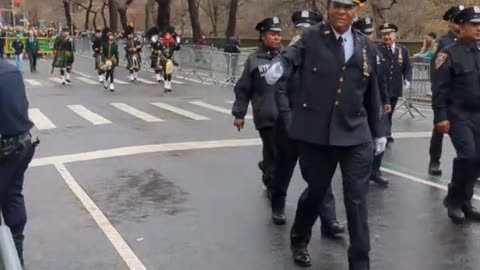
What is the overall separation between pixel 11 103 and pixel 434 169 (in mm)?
6071

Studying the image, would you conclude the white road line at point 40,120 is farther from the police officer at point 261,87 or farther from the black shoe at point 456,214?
the black shoe at point 456,214

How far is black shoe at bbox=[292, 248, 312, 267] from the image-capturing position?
5.59 meters

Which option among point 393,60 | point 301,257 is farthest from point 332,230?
point 393,60

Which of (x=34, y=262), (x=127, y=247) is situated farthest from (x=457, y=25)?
(x=34, y=262)

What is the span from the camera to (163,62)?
2256 centimetres

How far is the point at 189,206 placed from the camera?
750 cm

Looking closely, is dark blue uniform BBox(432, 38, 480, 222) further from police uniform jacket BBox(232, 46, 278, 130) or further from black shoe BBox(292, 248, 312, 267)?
black shoe BBox(292, 248, 312, 267)

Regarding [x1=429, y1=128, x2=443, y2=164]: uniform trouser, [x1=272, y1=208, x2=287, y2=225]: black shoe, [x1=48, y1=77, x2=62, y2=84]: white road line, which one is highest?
[x1=429, y1=128, x2=443, y2=164]: uniform trouser

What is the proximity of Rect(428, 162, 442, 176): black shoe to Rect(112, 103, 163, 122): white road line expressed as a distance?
6.54m

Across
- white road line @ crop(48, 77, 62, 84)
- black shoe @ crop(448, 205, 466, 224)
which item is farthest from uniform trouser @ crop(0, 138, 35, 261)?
white road line @ crop(48, 77, 62, 84)

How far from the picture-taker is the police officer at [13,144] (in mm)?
4805

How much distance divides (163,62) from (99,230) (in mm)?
16335

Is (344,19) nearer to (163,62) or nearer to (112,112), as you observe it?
(112,112)

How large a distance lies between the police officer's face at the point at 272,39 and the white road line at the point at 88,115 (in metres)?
7.63
